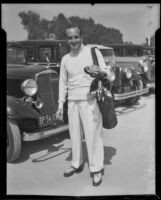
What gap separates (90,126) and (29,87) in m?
1.28

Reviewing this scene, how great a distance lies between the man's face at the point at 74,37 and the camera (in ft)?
8.88

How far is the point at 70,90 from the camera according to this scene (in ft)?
9.47

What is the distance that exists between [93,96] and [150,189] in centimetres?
105

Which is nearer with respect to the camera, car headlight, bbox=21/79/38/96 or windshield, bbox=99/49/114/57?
car headlight, bbox=21/79/38/96

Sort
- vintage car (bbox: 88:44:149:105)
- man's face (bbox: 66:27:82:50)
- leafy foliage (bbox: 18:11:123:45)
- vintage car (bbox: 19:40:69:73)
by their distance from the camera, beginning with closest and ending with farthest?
man's face (bbox: 66:27:82:50), leafy foliage (bbox: 18:11:123:45), vintage car (bbox: 19:40:69:73), vintage car (bbox: 88:44:149:105)

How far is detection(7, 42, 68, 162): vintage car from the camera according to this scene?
11.1ft

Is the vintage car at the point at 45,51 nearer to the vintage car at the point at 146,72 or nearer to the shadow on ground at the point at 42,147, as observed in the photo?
the shadow on ground at the point at 42,147

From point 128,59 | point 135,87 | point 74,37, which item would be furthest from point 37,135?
point 128,59

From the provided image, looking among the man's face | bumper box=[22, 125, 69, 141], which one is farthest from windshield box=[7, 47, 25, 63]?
the man's face

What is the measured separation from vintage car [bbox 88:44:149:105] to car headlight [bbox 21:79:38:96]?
2754 mm

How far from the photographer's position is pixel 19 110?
341 cm

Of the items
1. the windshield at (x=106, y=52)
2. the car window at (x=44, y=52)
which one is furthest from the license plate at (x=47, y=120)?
the windshield at (x=106, y=52)

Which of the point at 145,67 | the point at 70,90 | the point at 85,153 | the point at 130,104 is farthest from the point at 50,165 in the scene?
the point at 145,67

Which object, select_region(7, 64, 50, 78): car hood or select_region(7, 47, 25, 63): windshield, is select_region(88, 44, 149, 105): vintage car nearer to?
select_region(7, 47, 25, 63): windshield
